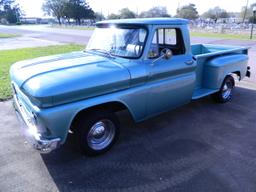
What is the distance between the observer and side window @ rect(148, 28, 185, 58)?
4089 millimetres

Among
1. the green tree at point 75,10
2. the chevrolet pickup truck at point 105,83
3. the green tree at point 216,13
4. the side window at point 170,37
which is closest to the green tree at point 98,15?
the green tree at point 75,10

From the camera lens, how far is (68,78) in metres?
3.21

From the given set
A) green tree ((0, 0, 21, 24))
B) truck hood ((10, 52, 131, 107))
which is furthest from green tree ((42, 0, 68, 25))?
truck hood ((10, 52, 131, 107))

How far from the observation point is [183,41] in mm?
4551

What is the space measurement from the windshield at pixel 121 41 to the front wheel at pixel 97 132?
1.07 m

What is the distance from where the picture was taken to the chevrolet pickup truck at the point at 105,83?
3.09 metres

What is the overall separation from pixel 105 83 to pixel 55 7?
104385 millimetres

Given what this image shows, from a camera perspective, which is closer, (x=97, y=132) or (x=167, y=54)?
(x=97, y=132)

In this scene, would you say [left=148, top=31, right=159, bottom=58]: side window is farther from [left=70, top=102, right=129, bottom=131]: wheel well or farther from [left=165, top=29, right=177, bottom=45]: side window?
[left=70, top=102, right=129, bottom=131]: wheel well

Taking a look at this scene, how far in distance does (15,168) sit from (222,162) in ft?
9.85

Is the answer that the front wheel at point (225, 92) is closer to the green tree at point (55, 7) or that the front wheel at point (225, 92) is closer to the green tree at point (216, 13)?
the green tree at point (216, 13)

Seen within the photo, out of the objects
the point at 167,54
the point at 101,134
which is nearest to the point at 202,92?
the point at 167,54

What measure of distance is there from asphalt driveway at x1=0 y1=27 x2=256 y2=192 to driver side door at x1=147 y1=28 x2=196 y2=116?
22.7 inches

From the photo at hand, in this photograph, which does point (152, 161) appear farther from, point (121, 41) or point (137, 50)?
point (121, 41)
